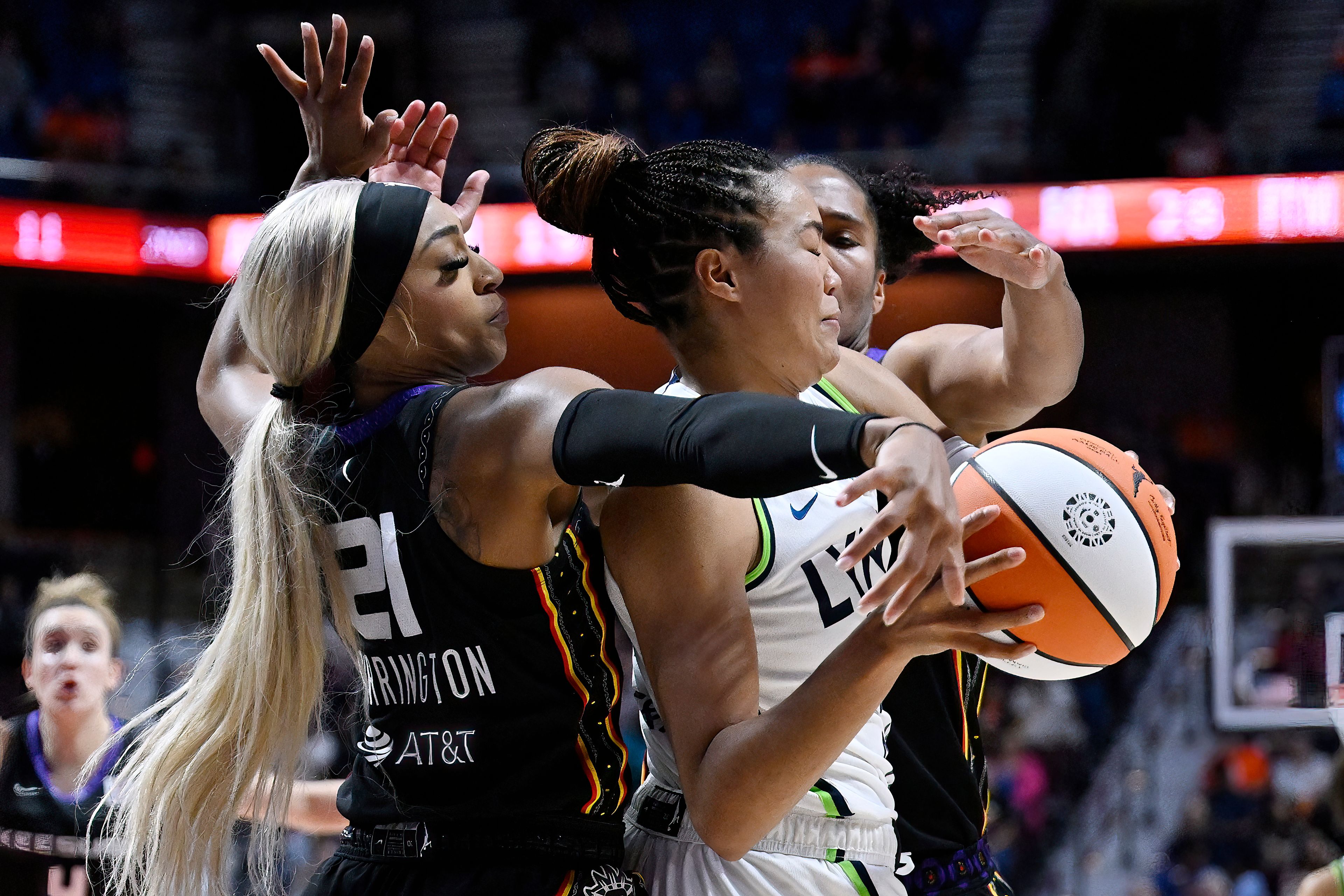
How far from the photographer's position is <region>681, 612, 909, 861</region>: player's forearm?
1.66 meters

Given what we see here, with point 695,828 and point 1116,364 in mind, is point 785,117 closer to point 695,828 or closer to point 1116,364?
point 1116,364

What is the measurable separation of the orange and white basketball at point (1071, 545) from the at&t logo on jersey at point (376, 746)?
84cm

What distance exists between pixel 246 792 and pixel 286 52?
11147 mm

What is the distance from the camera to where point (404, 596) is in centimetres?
190

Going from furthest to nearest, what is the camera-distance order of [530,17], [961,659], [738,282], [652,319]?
[530,17], [961,659], [652,319], [738,282]

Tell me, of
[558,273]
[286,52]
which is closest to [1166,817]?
[558,273]

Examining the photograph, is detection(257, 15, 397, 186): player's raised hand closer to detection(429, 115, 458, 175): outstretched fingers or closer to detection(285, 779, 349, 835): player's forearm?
detection(429, 115, 458, 175): outstretched fingers

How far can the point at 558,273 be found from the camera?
9.80m

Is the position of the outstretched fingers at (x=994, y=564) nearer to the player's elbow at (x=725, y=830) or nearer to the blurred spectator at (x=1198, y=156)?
the player's elbow at (x=725, y=830)

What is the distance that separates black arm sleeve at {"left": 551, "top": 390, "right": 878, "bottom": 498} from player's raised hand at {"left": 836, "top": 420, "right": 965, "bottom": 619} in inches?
1.8

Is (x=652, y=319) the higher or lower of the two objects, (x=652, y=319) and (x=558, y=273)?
the lower

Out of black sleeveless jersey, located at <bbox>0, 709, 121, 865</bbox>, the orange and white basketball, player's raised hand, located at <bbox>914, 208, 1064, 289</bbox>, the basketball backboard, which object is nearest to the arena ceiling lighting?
the basketball backboard

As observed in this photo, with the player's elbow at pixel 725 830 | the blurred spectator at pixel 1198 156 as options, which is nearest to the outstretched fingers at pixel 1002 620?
the player's elbow at pixel 725 830

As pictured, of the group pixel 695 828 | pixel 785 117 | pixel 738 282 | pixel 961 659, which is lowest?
pixel 695 828
